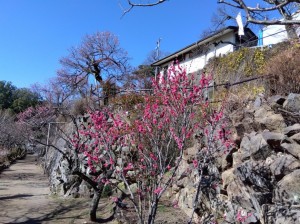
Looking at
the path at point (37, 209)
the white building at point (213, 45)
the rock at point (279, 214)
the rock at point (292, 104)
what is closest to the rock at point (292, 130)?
the rock at point (292, 104)

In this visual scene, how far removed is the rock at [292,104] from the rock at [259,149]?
2.83 ft

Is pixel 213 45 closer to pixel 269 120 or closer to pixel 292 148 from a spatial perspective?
pixel 269 120

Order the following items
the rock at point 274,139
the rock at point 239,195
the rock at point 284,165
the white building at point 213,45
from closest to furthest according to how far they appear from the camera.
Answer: the rock at point 284,165
the rock at point 239,195
the rock at point 274,139
the white building at point 213,45

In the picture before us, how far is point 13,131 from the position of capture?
31.8 meters

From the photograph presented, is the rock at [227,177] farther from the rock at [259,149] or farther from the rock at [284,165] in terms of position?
the rock at [284,165]

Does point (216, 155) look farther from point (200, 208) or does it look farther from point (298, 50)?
point (298, 50)

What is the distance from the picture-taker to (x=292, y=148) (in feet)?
13.4

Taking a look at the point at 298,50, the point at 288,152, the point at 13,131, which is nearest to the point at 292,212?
the point at 288,152

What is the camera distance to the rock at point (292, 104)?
16.7ft

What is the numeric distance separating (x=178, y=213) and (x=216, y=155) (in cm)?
147

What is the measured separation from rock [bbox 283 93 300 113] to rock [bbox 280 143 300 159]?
1107 mm

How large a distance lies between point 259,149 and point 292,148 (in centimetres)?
52

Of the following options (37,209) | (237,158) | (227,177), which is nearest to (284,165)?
(237,158)

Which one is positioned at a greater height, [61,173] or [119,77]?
[119,77]
